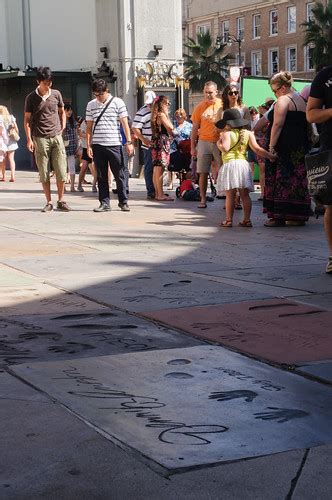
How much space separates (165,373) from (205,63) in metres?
74.6

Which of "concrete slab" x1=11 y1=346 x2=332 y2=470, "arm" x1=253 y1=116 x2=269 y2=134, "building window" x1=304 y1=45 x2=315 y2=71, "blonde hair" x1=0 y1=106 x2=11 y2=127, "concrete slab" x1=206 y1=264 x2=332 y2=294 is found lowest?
"concrete slab" x1=206 y1=264 x2=332 y2=294

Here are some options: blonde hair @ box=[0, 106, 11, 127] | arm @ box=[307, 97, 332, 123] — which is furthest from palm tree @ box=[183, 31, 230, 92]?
arm @ box=[307, 97, 332, 123]

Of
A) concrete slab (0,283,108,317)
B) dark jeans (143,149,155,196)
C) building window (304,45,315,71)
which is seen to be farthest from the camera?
building window (304,45,315,71)

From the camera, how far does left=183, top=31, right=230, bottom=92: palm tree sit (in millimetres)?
77000

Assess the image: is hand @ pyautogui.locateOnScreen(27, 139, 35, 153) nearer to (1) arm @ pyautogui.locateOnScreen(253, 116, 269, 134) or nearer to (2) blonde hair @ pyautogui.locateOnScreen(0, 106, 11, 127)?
(1) arm @ pyautogui.locateOnScreen(253, 116, 269, 134)

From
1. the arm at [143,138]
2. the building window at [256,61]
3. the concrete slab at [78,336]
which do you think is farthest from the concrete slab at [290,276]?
the building window at [256,61]

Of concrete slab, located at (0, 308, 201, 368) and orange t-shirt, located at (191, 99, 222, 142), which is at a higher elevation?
orange t-shirt, located at (191, 99, 222, 142)

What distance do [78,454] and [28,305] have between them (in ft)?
9.83

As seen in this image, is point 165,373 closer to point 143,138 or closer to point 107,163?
point 107,163

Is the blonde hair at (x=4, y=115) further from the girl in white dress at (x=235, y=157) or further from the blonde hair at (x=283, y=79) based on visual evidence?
the blonde hair at (x=283, y=79)

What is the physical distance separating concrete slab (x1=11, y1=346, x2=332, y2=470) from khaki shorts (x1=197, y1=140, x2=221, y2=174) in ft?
28.9

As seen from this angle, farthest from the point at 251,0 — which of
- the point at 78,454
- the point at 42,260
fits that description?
the point at 78,454

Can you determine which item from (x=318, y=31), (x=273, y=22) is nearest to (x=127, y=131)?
(x=318, y=31)

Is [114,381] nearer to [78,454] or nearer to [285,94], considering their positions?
[78,454]
